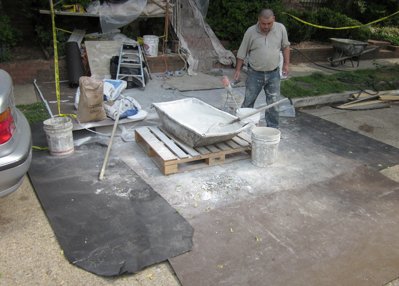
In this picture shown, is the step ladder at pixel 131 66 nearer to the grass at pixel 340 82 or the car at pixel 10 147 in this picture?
the grass at pixel 340 82

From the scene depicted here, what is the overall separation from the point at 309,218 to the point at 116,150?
100 inches

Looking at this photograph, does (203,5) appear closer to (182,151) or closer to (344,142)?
(344,142)

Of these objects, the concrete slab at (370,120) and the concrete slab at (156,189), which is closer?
the concrete slab at (156,189)

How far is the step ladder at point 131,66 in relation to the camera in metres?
7.40

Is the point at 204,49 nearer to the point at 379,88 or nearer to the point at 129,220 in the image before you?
the point at 379,88

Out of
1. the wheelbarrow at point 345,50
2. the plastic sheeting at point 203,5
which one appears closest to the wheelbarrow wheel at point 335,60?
the wheelbarrow at point 345,50

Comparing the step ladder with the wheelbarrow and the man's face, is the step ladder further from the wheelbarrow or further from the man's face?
the wheelbarrow

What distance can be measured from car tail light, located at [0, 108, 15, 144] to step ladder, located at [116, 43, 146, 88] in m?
4.52

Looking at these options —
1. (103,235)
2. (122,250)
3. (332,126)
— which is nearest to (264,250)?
(122,250)

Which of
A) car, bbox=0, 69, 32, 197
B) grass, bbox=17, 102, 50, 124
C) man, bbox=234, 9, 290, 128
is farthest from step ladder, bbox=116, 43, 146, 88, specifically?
car, bbox=0, 69, 32, 197

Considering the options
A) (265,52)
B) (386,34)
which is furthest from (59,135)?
(386,34)

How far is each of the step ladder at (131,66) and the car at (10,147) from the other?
14.3 ft

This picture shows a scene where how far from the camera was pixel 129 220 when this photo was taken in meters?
3.44

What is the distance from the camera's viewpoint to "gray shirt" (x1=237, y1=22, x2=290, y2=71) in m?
5.00
